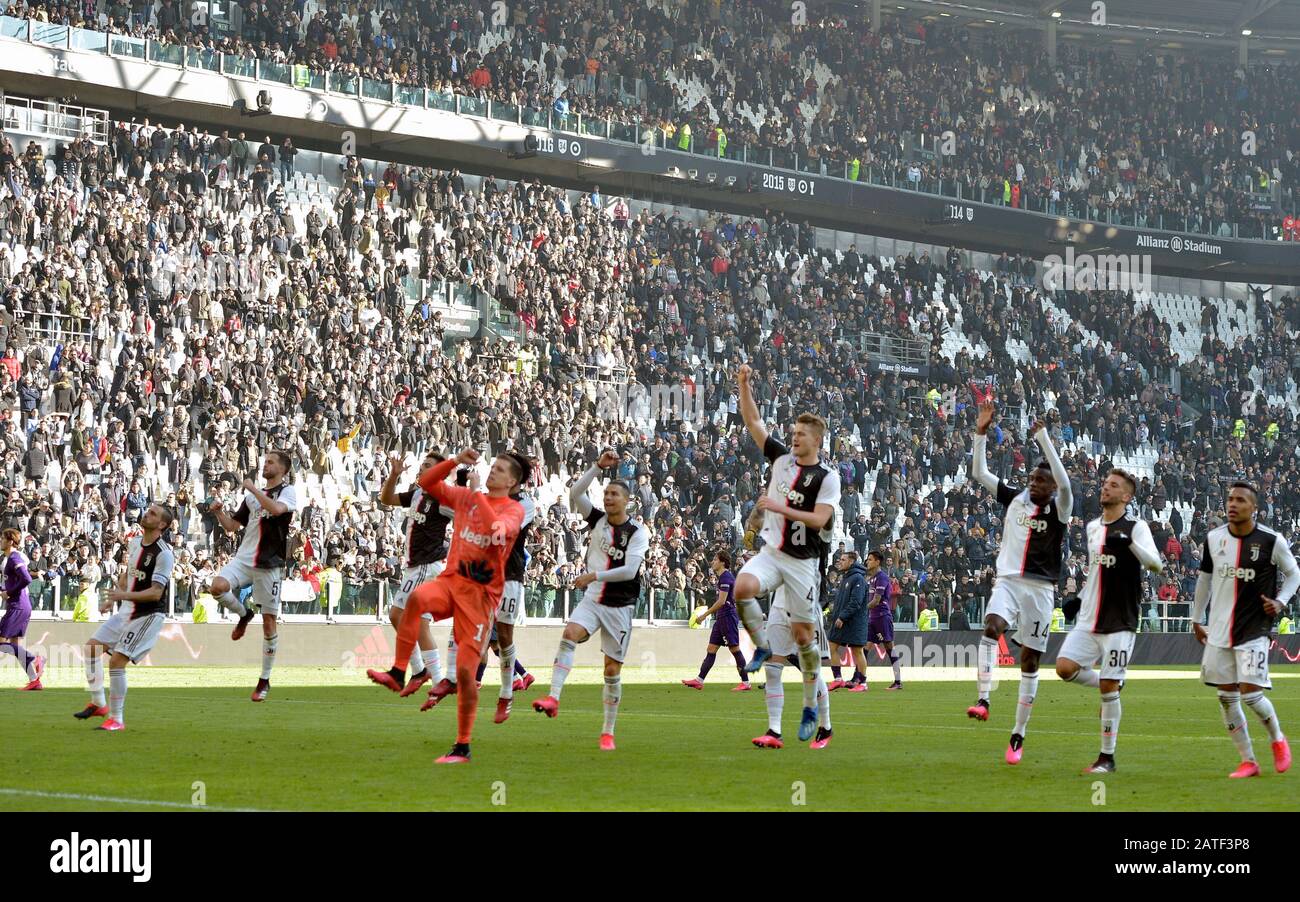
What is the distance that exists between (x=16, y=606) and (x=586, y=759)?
1156 centimetres

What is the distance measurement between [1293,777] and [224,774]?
793 cm

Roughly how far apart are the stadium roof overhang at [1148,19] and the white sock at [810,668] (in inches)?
2068

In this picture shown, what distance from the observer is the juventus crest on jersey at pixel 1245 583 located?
1304cm

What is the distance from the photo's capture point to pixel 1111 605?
13.3 metres

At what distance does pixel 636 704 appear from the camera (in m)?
21.4

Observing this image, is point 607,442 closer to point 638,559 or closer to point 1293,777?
point 638,559

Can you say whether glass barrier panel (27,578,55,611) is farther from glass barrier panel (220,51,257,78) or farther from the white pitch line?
the white pitch line

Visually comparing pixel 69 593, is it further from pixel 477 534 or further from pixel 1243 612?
pixel 1243 612

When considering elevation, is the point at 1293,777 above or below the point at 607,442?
below

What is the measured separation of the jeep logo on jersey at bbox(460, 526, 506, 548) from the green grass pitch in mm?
1630

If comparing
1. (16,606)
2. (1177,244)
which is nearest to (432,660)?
(16,606)

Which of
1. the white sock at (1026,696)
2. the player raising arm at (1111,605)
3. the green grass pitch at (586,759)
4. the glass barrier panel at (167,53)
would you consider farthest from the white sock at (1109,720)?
the glass barrier panel at (167,53)

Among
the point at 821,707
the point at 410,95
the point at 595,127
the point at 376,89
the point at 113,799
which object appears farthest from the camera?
the point at 595,127
